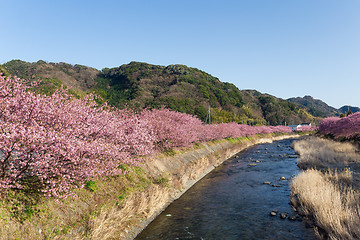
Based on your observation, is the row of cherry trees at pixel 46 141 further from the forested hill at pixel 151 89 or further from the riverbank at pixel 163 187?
the forested hill at pixel 151 89

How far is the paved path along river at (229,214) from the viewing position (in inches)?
464

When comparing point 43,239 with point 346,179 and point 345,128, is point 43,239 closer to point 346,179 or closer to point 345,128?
point 346,179

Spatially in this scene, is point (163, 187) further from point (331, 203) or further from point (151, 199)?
point (331, 203)

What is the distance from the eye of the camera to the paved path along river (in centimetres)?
1177

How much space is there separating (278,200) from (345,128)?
861 inches

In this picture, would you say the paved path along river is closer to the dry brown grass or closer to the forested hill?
the dry brown grass

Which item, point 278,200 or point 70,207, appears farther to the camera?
point 278,200

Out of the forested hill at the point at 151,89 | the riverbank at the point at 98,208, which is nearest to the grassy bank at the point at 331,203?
the riverbank at the point at 98,208

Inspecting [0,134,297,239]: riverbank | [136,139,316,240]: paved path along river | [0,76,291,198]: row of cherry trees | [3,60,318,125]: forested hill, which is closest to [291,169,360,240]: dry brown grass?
[136,139,316,240]: paved path along river

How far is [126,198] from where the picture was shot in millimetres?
12906

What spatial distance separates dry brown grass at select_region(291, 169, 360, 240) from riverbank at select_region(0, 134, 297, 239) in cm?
903

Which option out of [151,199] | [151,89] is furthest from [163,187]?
[151,89]

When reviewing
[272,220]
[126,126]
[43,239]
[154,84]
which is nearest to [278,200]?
[272,220]

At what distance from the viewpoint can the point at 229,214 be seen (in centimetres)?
1454
